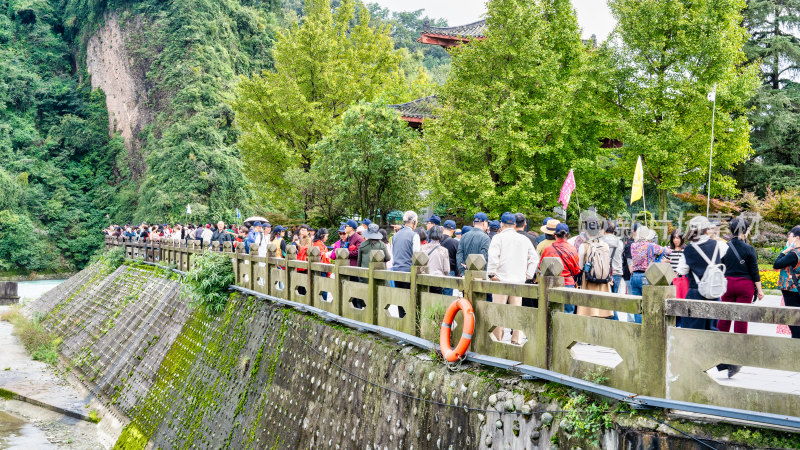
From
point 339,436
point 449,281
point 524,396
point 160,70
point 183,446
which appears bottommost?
point 183,446

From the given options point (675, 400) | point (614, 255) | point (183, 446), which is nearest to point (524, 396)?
point (675, 400)

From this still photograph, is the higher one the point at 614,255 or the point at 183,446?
the point at 614,255

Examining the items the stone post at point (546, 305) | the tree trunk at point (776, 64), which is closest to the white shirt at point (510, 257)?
the stone post at point (546, 305)

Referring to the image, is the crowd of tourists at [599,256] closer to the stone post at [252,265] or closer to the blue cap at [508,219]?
the blue cap at [508,219]

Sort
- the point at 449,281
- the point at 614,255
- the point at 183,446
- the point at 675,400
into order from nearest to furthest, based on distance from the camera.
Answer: the point at 675,400 → the point at 449,281 → the point at 614,255 → the point at 183,446

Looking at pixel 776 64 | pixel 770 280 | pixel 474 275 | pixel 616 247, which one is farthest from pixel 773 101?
pixel 474 275

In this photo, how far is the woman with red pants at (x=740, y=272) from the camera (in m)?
6.34

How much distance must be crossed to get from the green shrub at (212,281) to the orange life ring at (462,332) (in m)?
8.93

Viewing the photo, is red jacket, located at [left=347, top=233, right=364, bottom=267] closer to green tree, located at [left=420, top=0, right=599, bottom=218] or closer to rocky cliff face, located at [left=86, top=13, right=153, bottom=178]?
green tree, located at [left=420, top=0, right=599, bottom=218]

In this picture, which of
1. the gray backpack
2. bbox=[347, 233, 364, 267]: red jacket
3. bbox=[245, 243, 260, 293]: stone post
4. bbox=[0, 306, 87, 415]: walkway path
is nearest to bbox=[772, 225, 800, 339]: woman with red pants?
the gray backpack

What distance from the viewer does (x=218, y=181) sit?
139 feet

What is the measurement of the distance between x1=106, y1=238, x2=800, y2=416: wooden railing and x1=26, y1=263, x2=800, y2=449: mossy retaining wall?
0.34m

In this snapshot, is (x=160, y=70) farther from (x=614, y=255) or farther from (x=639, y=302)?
(x=639, y=302)

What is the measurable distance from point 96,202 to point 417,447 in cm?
5349
